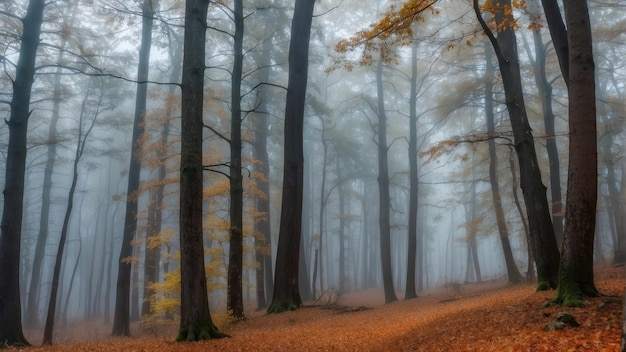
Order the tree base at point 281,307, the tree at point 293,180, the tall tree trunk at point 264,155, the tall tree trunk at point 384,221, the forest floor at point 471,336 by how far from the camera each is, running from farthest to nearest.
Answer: the tall tree trunk at point 264,155
the tall tree trunk at point 384,221
the tree at point 293,180
the tree base at point 281,307
the forest floor at point 471,336

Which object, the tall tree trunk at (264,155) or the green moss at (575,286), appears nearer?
the green moss at (575,286)

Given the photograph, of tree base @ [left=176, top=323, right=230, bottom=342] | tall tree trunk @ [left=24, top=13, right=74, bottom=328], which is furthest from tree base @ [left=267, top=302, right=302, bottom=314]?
tall tree trunk @ [left=24, top=13, right=74, bottom=328]

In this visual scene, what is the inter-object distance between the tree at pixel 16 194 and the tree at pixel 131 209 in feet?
12.9

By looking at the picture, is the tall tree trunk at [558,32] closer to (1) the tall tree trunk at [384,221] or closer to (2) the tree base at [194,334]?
(2) the tree base at [194,334]

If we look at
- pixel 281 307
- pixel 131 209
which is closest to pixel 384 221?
pixel 281 307

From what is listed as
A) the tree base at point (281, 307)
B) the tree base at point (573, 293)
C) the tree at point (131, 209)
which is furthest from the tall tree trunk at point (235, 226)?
the tree base at point (573, 293)

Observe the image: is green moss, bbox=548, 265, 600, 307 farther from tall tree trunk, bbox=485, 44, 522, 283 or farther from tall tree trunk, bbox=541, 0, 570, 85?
tall tree trunk, bbox=485, 44, 522, 283

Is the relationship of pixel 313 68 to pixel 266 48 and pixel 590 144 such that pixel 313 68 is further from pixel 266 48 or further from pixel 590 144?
pixel 590 144

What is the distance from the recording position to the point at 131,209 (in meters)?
15.5

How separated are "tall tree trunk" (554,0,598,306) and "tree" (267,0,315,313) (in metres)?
7.77

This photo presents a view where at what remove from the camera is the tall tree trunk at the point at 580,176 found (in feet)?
19.1

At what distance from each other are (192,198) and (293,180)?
597 cm

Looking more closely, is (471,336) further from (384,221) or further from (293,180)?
(384,221)

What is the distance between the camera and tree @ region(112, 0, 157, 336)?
14.5 meters
